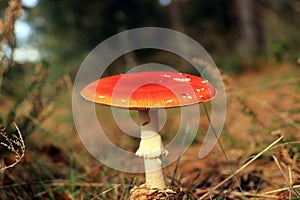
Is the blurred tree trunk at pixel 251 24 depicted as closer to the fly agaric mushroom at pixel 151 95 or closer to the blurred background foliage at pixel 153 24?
the blurred background foliage at pixel 153 24

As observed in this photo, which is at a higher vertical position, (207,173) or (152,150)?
(152,150)

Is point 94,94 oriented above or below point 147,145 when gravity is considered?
above

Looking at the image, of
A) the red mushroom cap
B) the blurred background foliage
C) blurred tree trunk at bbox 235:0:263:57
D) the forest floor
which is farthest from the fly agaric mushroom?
blurred tree trunk at bbox 235:0:263:57

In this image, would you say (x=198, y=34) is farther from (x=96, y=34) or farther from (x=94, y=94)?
(x=94, y=94)

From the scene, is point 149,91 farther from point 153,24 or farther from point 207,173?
point 153,24

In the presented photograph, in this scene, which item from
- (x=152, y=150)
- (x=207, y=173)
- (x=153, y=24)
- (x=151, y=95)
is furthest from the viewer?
(x=153, y=24)

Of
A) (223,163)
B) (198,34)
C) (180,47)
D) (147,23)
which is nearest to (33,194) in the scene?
(223,163)

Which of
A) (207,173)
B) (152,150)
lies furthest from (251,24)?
(152,150)
